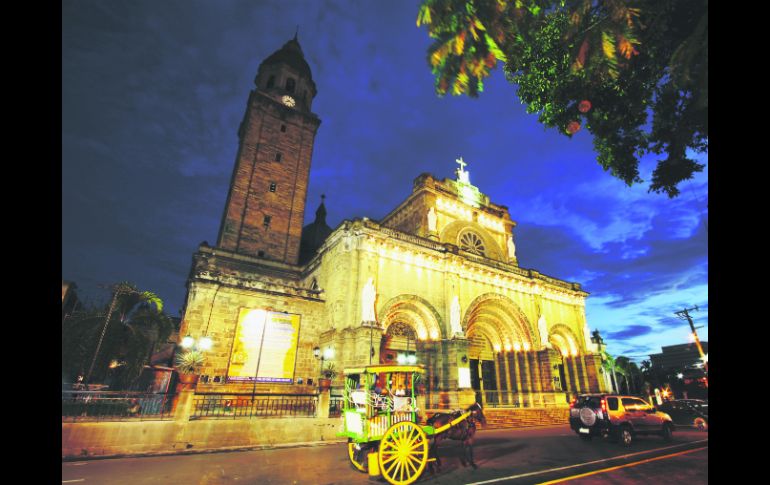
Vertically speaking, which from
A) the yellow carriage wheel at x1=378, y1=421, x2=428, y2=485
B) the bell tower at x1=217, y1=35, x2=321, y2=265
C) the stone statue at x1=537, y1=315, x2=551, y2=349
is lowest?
the yellow carriage wheel at x1=378, y1=421, x2=428, y2=485

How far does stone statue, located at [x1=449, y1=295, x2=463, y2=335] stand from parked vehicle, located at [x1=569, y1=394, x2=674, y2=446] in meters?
8.61

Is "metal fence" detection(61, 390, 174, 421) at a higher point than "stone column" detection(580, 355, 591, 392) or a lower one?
lower

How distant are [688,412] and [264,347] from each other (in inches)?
862

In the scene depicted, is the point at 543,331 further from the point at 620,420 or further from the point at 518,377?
the point at 620,420

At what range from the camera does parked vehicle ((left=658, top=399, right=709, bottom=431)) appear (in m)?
14.4

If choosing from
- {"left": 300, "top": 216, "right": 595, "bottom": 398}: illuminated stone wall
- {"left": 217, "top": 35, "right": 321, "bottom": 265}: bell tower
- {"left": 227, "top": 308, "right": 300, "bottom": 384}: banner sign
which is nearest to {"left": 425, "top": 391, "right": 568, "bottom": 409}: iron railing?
{"left": 300, "top": 216, "right": 595, "bottom": 398}: illuminated stone wall

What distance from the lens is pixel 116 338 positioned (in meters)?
17.1

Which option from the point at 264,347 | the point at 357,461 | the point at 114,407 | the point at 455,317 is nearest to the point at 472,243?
the point at 455,317

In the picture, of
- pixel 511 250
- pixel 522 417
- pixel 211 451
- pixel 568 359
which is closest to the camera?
pixel 211 451

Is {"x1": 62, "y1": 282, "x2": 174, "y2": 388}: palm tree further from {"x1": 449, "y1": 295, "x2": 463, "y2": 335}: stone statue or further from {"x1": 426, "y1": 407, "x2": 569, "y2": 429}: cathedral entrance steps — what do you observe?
{"x1": 449, "y1": 295, "x2": 463, "y2": 335}: stone statue

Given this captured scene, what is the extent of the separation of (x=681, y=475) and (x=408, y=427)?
597 cm

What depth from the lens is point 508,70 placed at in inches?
321

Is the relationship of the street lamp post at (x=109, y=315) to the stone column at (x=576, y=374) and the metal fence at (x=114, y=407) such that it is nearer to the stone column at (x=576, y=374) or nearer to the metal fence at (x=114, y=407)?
the metal fence at (x=114, y=407)

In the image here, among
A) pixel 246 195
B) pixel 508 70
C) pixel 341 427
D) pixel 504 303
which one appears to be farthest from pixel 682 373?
pixel 246 195
